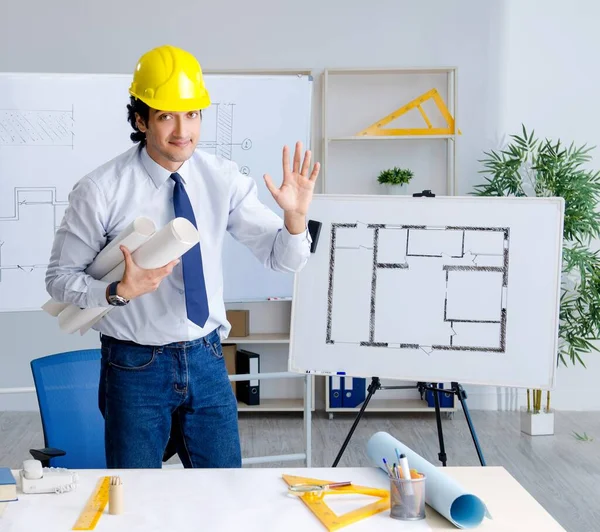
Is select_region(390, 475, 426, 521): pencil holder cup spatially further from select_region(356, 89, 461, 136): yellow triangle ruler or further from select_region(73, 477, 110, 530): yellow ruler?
select_region(356, 89, 461, 136): yellow triangle ruler

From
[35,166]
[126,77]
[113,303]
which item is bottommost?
[113,303]

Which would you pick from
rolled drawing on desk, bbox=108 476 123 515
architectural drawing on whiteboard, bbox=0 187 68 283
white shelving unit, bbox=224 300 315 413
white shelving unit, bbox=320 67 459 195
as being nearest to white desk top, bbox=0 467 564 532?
rolled drawing on desk, bbox=108 476 123 515

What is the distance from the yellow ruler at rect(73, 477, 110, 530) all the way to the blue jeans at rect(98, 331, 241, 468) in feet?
1.07

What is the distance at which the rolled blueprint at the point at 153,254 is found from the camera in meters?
1.78

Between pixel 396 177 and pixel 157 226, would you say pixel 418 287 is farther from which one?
pixel 396 177

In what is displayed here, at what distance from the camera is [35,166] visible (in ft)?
11.9

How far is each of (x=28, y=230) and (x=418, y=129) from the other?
2.74 meters

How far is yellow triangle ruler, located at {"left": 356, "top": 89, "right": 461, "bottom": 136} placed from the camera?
5371 millimetres

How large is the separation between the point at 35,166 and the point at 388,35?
111 inches

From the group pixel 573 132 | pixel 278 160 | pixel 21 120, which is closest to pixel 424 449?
pixel 278 160

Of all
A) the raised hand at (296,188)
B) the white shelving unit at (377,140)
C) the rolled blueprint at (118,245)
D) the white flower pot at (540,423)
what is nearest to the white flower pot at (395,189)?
the white shelving unit at (377,140)

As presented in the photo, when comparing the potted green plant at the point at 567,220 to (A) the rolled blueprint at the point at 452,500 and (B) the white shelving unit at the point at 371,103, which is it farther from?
(A) the rolled blueprint at the point at 452,500

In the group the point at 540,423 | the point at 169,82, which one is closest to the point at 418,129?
the point at 540,423

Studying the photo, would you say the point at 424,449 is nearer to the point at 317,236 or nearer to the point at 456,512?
the point at 317,236
